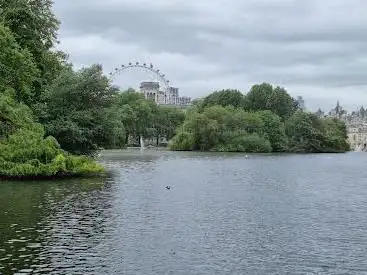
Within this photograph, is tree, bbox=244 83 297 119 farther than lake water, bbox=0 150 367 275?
Yes

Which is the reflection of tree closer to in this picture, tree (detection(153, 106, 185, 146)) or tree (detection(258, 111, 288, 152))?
tree (detection(258, 111, 288, 152))

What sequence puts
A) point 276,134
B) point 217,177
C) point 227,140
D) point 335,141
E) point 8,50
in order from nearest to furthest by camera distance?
point 8,50 → point 217,177 → point 227,140 → point 276,134 → point 335,141

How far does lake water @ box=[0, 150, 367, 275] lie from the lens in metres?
18.5

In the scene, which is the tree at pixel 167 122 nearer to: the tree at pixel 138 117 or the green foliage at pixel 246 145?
the tree at pixel 138 117

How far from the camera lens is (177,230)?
24422mm

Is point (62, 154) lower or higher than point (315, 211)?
higher

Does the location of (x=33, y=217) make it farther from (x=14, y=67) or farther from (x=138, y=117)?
(x=138, y=117)

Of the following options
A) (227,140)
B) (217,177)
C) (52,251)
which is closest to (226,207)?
(52,251)

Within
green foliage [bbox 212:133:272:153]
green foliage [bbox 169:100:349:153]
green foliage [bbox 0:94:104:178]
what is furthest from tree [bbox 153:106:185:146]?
green foliage [bbox 0:94:104:178]

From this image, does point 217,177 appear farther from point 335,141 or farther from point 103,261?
point 335,141

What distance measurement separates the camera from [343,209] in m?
32.5

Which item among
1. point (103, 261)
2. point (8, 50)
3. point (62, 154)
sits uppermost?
point (8, 50)

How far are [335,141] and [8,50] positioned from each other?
13348 centimetres

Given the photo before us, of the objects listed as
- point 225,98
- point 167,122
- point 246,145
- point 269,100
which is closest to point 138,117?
point 167,122
